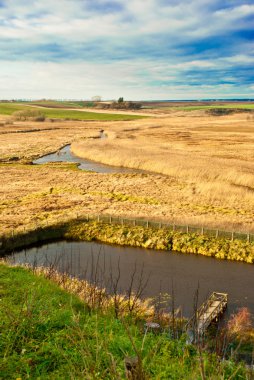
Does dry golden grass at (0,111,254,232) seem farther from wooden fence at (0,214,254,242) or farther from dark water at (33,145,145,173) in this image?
dark water at (33,145,145,173)

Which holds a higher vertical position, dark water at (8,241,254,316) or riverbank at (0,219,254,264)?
riverbank at (0,219,254,264)

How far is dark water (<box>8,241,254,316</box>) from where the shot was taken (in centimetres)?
2292

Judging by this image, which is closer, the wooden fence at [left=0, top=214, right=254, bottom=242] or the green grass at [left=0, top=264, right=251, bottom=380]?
the green grass at [left=0, top=264, right=251, bottom=380]

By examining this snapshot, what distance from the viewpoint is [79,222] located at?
34.9 metres

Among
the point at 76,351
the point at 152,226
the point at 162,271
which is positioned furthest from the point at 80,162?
the point at 76,351

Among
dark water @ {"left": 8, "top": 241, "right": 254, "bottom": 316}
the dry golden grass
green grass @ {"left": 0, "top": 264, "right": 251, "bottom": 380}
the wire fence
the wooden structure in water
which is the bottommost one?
dark water @ {"left": 8, "top": 241, "right": 254, "bottom": 316}

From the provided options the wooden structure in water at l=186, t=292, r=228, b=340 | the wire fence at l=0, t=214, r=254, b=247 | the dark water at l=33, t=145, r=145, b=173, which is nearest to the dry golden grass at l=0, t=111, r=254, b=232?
the wire fence at l=0, t=214, r=254, b=247

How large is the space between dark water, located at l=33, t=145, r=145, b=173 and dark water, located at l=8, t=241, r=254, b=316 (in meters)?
32.1

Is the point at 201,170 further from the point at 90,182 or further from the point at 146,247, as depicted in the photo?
the point at 146,247

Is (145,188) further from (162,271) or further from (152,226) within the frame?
(162,271)

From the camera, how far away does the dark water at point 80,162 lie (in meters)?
63.2

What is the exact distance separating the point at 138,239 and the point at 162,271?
211 inches

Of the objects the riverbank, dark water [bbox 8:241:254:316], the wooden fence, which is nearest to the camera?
dark water [bbox 8:241:254:316]

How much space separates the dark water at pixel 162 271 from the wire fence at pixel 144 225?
2.45 meters
